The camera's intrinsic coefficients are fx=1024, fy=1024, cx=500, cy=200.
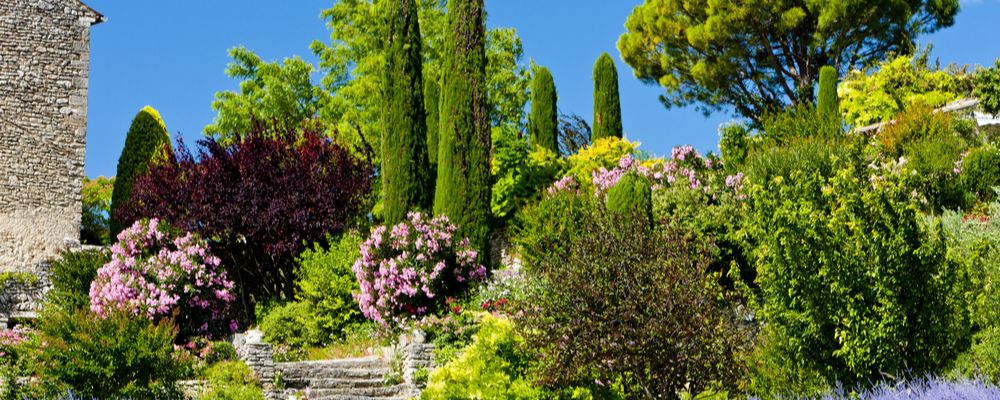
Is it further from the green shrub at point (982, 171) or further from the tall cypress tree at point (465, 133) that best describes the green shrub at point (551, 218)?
the green shrub at point (982, 171)

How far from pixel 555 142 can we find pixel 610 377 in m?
13.9

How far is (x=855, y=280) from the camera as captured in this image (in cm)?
805

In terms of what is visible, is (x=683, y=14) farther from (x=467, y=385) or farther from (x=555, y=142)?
(x=467, y=385)

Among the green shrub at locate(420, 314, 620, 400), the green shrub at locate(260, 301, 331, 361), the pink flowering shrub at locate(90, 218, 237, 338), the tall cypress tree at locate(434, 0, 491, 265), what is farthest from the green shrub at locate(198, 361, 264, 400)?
the tall cypress tree at locate(434, 0, 491, 265)

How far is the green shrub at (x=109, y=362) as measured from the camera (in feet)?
34.8

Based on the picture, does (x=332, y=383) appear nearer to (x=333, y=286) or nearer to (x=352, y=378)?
(x=352, y=378)

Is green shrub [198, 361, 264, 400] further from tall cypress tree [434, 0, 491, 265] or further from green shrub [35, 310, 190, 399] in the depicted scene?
tall cypress tree [434, 0, 491, 265]

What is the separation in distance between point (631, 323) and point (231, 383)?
19.3 ft

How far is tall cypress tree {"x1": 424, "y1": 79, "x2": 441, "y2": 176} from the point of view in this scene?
62.0ft

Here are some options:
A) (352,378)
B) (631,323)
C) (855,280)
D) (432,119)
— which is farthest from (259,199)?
(855,280)

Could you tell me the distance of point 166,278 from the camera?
1634 centimetres

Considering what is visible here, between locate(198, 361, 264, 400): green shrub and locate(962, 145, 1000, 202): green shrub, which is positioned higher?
locate(962, 145, 1000, 202): green shrub

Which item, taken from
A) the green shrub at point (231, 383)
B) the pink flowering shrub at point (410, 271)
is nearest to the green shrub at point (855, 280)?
the green shrub at point (231, 383)

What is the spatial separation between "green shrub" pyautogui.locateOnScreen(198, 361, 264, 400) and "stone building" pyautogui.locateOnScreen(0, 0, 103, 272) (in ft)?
26.6
